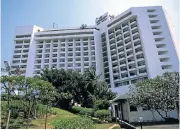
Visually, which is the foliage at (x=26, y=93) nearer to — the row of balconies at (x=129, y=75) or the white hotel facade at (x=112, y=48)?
the white hotel facade at (x=112, y=48)

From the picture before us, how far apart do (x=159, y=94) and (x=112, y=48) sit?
23005 millimetres

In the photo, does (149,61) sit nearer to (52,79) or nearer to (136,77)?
(136,77)

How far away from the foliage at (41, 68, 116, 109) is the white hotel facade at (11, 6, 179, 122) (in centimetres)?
901

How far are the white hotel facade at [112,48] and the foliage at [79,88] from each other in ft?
29.6

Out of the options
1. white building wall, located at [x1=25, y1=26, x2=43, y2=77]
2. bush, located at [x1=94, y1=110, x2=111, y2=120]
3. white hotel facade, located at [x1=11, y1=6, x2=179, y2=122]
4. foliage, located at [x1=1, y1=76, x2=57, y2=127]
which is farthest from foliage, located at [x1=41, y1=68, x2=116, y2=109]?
white building wall, located at [x1=25, y1=26, x2=43, y2=77]

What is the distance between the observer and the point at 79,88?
1758cm

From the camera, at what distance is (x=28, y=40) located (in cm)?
3719

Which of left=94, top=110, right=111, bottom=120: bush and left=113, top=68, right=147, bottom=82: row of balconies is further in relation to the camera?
left=113, top=68, right=147, bottom=82: row of balconies

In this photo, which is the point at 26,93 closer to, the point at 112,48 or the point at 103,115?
the point at 103,115

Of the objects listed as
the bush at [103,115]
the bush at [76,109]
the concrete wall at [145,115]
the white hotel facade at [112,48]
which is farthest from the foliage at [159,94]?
the white hotel facade at [112,48]

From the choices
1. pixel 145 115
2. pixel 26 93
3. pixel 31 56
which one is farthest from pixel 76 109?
pixel 31 56

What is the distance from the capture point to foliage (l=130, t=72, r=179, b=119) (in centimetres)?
1088

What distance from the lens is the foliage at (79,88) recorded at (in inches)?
676

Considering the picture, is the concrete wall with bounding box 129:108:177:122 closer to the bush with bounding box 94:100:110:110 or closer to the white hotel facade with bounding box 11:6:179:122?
the bush with bounding box 94:100:110:110
